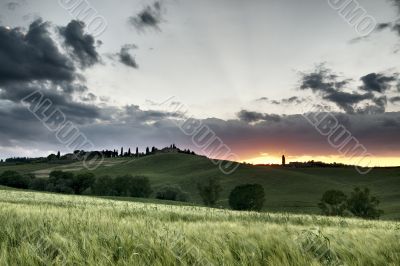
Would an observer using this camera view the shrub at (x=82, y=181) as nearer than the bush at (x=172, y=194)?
No

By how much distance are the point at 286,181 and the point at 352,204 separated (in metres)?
58.5

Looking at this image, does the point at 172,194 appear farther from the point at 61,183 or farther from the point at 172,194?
the point at 61,183

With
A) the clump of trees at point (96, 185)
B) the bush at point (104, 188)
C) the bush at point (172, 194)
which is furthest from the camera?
the bush at point (104, 188)

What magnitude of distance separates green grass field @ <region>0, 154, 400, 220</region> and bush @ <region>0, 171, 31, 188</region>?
142 ft

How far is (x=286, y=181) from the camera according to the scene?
145625 mm

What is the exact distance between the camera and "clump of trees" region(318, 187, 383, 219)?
8538cm

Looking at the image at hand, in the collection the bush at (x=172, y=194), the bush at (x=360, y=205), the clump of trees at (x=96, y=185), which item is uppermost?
the clump of trees at (x=96, y=185)

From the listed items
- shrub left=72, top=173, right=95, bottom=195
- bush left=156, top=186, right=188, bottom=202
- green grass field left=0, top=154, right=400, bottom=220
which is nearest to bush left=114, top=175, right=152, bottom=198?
bush left=156, top=186, right=188, bottom=202

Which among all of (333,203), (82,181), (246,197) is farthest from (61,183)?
(333,203)

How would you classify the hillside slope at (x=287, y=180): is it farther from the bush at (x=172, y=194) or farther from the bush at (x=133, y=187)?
the bush at (x=133, y=187)

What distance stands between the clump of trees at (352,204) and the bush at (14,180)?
310 ft

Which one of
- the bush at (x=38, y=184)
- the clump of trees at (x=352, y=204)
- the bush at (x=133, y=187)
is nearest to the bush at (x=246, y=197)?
the clump of trees at (x=352, y=204)

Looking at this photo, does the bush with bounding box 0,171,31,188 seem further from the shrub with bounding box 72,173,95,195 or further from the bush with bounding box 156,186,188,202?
the bush with bounding box 156,186,188,202

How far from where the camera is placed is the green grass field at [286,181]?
393 ft
